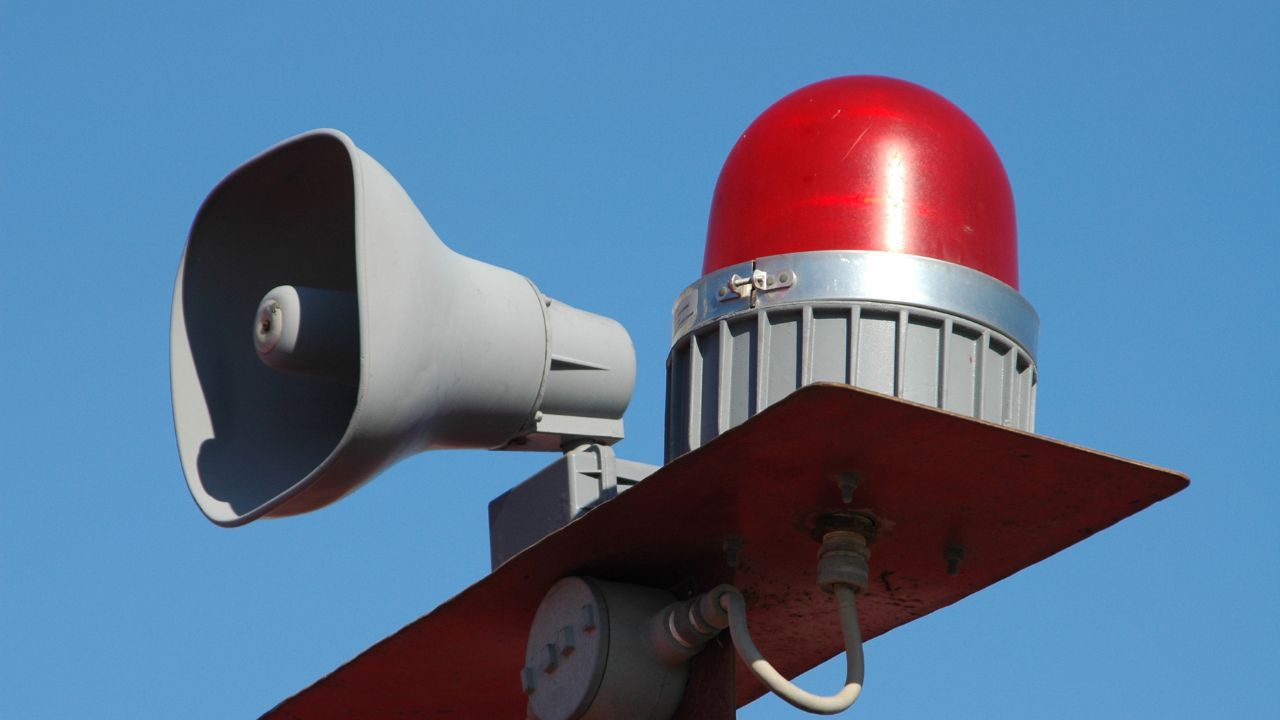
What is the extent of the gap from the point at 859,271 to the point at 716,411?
0.54 metres

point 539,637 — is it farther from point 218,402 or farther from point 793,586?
point 218,402

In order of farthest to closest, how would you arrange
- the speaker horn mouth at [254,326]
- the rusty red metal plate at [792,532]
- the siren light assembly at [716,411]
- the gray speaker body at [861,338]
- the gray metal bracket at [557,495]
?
the speaker horn mouth at [254,326] < the gray metal bracket at [557,495] < the gray speaker body at [861,338] < the siren light assembly at [716,411] < the rusty red metal plate at [792,532]

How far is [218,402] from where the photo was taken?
680 centimetres

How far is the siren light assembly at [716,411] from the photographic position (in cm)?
566

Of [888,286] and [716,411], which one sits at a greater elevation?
[888,286]

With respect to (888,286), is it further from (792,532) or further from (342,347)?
(342,347)

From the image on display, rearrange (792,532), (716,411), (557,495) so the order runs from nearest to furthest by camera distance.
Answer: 1. (792,532)
2. (716,411)
3. (557,495)

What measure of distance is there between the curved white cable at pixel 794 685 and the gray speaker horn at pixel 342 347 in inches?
37.9

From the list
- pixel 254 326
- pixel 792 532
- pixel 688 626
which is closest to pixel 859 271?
pixel 792 532

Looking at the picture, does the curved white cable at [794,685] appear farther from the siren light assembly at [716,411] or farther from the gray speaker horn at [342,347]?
the gray speaker horn at [342,347]

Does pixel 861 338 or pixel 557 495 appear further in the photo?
pixel 557 495

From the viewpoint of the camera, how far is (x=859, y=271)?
5.97 metres

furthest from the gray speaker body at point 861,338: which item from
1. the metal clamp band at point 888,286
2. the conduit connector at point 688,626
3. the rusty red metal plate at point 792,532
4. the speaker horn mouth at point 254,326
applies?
the speaker horn mouth at point 254,326

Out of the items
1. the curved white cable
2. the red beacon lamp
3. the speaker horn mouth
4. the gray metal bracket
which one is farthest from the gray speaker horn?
the curved white cable
